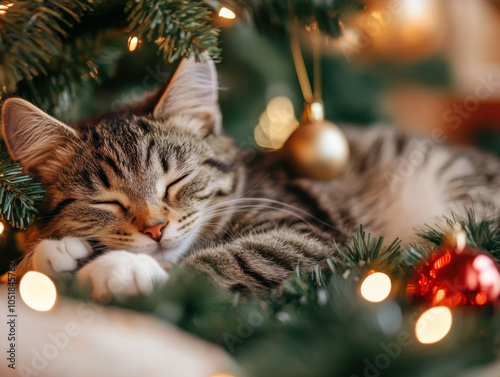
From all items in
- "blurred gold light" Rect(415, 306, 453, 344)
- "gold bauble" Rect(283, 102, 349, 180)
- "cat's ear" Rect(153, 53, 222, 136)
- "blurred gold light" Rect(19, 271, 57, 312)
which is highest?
"gold bauble" Rect(283, 102, 349, 180)

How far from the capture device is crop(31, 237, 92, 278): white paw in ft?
1.86

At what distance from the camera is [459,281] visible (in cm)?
47

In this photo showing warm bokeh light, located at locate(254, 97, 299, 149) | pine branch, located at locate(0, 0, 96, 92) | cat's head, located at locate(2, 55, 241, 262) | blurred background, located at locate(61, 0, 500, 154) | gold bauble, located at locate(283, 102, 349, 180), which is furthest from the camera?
warm bokeh light, located at locate(254, 97, 299, 149)

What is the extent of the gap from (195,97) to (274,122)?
0.47 metres

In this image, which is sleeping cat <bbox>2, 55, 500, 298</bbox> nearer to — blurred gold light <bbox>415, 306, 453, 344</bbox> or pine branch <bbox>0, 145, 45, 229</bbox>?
pine branch <bbox>0, 145, 45, 229</bbox>

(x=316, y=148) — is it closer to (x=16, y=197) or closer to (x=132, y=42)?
(x=132, y=42)

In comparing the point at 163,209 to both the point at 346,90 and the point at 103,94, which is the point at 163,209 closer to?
the point at 103,94

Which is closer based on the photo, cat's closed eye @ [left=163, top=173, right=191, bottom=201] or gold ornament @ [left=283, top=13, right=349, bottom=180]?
cat's closed eye @ [left=163, top=173, right=191, bottom=201]

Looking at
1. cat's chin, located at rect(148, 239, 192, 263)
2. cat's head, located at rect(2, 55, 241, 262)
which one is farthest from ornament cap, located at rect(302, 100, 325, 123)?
cat's chin, located at rect(148, 239, 192, 263)

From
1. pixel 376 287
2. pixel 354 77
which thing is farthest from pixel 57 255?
pixel 354 77

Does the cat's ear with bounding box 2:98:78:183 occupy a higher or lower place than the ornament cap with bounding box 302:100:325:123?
lower

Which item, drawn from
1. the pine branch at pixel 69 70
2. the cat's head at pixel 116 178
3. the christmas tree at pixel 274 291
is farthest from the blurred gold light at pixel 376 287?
the pine branch at pixel 69 70

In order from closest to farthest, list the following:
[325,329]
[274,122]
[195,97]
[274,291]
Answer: [325,329]
[274,291]
[195,97]
[274,122]

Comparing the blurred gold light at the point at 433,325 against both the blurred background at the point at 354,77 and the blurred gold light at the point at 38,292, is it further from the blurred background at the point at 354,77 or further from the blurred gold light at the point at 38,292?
the blurred background at the point at 354,77
